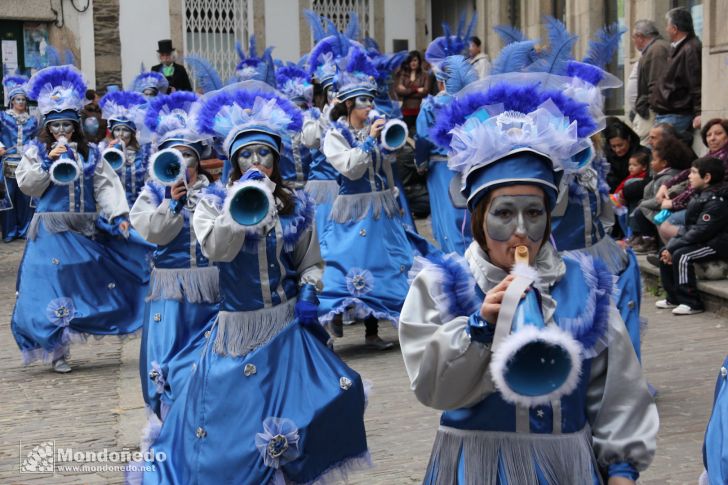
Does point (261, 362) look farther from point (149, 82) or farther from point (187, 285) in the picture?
point (149, 82)

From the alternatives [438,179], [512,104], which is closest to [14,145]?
[438,179]

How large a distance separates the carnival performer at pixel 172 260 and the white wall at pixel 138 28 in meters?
15.6

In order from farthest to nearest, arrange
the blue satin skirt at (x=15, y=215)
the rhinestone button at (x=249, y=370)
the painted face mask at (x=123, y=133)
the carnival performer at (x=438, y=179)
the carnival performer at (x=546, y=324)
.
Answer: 1. the blue satin skirt at (x=15, y=215)
2. the painted face mask at (x=123, y=133)
3. the carnival performer at (x=438, y=179)
4. the rhinestone button at (x=249, y=370)
5. the carnival performer at (x=546, y=324)

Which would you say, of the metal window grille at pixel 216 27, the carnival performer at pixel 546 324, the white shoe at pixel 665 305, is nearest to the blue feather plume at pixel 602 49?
the carnival performer at pixel 546 324

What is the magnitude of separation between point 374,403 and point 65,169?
297cm

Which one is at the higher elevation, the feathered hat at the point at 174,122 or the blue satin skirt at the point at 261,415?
the feathered hat at the point at 174,122

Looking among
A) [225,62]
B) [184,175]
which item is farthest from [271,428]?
[225,62]

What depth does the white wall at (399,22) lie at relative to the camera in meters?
23.1

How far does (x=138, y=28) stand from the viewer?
71.5 ft

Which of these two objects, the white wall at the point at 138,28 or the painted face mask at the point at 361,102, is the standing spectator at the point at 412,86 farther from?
the painted face mask at the point at 361,102

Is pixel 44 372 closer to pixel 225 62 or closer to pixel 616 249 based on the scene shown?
pixel 616 249

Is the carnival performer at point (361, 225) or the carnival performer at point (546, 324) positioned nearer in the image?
the carnival performer at point (546, 324)

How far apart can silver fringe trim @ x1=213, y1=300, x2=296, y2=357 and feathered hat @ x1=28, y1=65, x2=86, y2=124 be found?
13.7 feet

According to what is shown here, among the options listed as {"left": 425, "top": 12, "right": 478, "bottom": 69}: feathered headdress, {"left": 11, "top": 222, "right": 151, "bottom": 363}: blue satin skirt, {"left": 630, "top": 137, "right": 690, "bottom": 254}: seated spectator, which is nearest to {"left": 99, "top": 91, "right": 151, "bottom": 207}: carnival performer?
{"left": 11, "top": 222, "right": 151, "bottom": 363}: blue satin skirt
